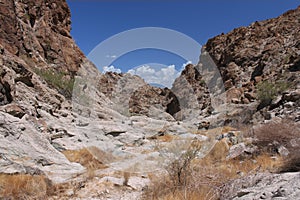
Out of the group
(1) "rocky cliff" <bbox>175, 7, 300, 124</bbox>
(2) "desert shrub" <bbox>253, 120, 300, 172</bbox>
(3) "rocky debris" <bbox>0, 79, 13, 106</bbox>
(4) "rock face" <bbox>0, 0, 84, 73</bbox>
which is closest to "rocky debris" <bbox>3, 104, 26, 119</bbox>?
(3) "rocky debris" <bbox>0, 79, 13, 106</bbox>

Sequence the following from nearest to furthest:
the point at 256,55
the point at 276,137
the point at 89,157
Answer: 1. the point at 276,137
2. the point at 89,157
3. the point at 256,55

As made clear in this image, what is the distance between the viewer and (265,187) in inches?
92.4

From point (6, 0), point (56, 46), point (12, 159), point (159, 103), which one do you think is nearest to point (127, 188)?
point (12, 159)

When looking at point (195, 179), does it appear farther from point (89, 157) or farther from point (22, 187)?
point (89, 157)

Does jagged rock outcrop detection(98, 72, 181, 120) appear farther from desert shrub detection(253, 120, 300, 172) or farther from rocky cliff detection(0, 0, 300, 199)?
desert shrub detection(253, 120, 300, 172)

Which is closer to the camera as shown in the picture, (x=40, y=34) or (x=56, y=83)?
(x=56, y=83)

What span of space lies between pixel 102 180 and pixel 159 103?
43181mm

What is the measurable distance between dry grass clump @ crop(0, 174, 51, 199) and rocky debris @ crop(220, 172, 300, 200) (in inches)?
94.0

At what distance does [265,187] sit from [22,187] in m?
3.03

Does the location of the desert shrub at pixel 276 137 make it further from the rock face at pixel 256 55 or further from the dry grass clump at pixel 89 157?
the rock face at pixel 256 55

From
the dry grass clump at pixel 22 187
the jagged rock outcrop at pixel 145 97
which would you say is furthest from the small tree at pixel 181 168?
the jagged rock outcrop at pixel 145 97

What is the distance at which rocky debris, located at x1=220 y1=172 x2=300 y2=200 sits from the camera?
197 centimetres

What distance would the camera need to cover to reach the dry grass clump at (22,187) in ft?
9.48

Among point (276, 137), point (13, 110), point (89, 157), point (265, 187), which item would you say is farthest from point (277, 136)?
point (13, 110)
